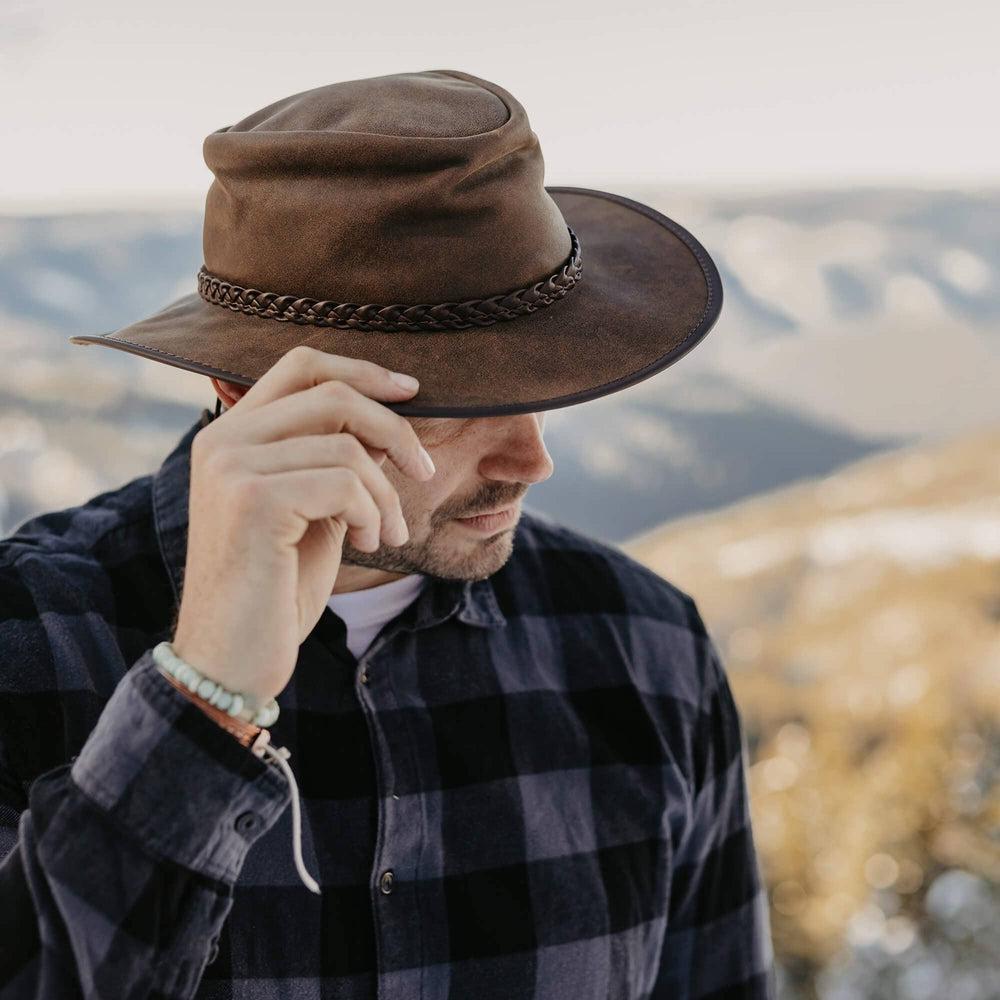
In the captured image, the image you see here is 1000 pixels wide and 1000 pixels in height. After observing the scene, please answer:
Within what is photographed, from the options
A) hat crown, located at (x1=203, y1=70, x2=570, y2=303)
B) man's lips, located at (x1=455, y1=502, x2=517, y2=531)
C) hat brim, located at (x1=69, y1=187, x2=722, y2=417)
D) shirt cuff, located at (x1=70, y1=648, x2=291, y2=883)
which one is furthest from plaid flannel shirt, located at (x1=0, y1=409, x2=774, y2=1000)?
hat crown, located at (x1=203, y1=70, x2=570, y2=303)

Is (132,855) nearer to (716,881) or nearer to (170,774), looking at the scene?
(170,774)

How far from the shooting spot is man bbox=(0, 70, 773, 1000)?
3.43 ft

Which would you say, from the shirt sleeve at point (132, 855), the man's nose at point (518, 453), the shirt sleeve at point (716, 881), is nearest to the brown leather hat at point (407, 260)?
the man's nose at point (518, 453)

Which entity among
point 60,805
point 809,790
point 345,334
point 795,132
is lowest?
point 809,790

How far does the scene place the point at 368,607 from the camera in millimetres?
1504

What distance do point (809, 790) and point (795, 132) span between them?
9.12 feet

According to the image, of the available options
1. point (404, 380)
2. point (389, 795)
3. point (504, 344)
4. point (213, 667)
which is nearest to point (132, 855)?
point (213, 667)

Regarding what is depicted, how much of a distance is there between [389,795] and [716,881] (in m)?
0.62

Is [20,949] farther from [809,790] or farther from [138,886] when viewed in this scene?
[809,790]

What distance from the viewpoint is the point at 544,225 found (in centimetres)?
129

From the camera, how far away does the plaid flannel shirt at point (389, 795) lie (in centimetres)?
103

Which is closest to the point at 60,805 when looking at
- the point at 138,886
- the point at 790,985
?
the point at 138,886

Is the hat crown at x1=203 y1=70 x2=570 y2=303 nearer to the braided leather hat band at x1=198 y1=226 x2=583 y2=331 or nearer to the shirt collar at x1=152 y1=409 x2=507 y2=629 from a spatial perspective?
the braided leather hat band at x1=198 y1=226 x2=583 y2=331

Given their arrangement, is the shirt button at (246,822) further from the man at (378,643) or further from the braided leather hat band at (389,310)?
the braided leather hat band at (389,310)
